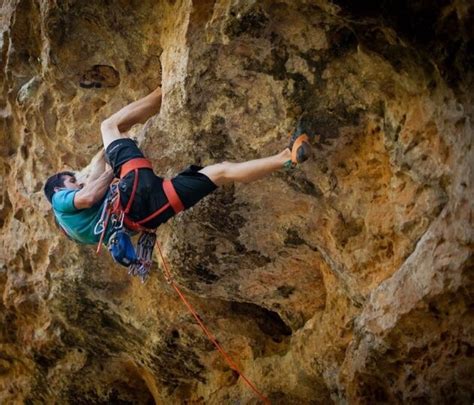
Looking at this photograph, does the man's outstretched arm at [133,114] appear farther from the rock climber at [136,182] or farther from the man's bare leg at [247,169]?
the man's bare leg at [247,169]

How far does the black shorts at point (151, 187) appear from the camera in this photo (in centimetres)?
450

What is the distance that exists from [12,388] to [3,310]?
0.97 meters

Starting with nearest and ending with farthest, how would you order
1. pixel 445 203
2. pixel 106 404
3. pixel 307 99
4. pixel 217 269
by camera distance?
pixel 445 203, pixel 307 99, pixel 217 269, pixel 106 404

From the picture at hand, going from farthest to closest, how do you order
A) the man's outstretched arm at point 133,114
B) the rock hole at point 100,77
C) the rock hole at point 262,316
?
the rock hole at point 262,316 → the rock hole at point 100,77 → the man's outstretched arm at point 133,114

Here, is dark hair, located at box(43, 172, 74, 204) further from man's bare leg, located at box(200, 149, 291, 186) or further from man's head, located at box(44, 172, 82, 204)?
man's bare leg, located at box(200, 149, 291, 186)

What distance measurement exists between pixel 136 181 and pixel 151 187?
0.11 meters

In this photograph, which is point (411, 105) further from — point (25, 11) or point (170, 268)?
point (25, 11)

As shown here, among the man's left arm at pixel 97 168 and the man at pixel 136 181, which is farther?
the man's left arm at pixel 97 168

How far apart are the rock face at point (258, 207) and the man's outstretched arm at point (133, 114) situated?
0.12 m

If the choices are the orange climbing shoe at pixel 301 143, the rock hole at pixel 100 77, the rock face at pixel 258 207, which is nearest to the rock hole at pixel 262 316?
the rock face at pixel 258 207

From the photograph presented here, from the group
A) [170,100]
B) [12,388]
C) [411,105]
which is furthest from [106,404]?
[411,105]

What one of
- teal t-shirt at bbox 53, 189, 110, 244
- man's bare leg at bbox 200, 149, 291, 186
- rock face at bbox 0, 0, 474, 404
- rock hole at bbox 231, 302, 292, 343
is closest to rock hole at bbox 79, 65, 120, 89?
rock face at bbox 0, 0, 474, 404

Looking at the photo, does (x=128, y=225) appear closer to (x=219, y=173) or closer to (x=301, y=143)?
(x=219, y=173)

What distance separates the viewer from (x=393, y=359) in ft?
13.1
